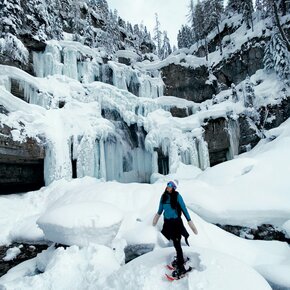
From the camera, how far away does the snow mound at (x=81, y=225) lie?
20.1 feet

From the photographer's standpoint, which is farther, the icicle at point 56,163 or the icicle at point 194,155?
the icicle at point 194,155

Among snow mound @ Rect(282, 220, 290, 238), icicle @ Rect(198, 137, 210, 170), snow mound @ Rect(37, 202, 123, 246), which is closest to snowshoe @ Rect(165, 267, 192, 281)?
snow mound @ Rect(37, 202, 123, 246)

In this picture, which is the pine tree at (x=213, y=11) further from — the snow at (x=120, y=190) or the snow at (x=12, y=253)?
the snow at (x=12, y=253)

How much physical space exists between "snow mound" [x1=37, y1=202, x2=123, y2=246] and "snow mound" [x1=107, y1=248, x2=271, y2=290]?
162 cm

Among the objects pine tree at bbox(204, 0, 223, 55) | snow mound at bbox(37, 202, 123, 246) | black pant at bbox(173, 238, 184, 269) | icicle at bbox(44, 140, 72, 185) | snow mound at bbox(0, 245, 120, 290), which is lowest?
snow mound at bbox(0, 245, 120, 290)

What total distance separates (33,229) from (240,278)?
809 centimetres

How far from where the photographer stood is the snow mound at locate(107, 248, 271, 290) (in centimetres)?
394

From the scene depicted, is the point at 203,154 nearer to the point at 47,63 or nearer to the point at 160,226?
the point at 160,226

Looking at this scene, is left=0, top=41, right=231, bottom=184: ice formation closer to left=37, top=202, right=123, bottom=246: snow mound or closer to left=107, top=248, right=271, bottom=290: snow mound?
left=37, top=202, right=123, bottom=246: snow mound

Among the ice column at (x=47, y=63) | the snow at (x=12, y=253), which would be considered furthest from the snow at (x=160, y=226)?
the ice column at (x=47, y=63)

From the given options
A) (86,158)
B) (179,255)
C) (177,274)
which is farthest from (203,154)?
(177,274)

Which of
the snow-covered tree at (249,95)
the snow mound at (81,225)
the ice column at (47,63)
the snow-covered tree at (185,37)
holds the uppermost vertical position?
the snow-covered tree at (185,37)

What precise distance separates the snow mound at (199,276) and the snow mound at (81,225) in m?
1.62

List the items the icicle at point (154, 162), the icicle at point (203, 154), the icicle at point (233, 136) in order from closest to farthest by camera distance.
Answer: the icicle at point (154, 162) → the icicle at point (203, 154) → the icicle at point (233, 136)
